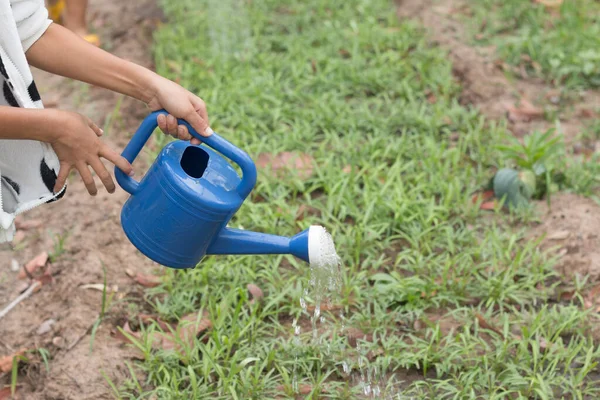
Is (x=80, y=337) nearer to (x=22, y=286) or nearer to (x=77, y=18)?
(x=22, y=286)

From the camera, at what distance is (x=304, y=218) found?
116 inches

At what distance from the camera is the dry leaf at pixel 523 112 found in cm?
352

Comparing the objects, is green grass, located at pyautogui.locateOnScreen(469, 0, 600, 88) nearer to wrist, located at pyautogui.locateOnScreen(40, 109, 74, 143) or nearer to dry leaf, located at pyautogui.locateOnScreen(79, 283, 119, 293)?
dry leaf, located at pyautogui.locateOnScreen(79, 283, 119, 293)

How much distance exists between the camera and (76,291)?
2662 mm

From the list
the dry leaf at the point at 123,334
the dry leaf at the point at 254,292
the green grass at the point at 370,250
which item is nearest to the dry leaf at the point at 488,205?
the green grass at the point at 370,250

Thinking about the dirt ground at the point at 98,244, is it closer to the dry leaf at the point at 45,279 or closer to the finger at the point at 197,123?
the dry leaf at the point at 45,279

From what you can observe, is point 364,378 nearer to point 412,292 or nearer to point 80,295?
point 412,292

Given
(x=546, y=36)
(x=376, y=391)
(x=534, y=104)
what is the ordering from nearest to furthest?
(x=376, y=391) → (x=534, y=104) → (x=546, y=36)

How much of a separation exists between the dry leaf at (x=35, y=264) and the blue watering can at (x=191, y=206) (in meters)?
1.04

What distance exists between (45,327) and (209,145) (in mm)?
1074

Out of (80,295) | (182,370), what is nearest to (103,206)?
(80,295)

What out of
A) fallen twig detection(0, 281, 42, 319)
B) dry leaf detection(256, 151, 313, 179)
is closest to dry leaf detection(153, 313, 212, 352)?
fallen twig detection(0, 281, 42, 319)

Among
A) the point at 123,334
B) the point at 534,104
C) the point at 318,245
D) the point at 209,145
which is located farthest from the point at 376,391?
the point at 534,104

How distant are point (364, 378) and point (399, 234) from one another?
27.6 inches
